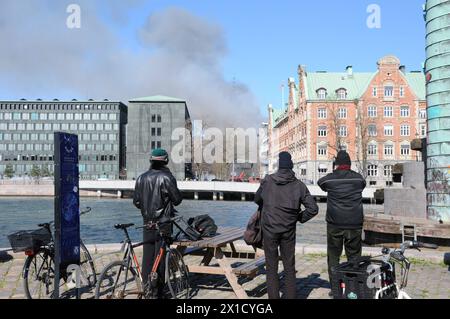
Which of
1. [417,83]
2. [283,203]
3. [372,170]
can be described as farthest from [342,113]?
[283,203]

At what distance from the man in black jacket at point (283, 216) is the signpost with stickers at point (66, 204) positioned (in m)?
2.87

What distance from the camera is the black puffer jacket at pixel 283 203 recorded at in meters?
6.21

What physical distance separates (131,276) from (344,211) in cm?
320

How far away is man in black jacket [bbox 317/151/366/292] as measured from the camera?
7082 millimetres

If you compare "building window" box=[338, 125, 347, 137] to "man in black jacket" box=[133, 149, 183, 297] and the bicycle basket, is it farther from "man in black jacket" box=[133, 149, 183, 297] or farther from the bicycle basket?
the bicycle basket

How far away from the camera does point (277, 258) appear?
632 centimetres

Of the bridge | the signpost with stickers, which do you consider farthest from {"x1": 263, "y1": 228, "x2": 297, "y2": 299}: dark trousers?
the bridge

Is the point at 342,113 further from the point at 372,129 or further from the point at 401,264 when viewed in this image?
the point at 401,264

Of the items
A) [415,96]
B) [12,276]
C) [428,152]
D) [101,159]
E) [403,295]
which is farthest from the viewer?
[101,159]

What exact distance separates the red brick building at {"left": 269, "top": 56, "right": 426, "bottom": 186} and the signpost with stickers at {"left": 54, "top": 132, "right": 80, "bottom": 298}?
68.7m

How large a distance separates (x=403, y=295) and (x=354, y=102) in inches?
3088

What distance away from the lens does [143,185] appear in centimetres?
688
